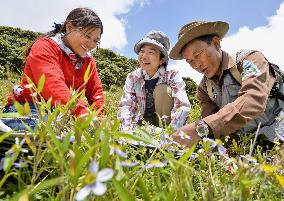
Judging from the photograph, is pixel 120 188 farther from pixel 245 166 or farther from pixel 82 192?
pixel 245 166

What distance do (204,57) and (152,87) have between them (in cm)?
118

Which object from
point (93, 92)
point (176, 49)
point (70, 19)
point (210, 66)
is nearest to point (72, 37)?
point (70, 19)

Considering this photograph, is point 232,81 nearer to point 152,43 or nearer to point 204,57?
point 204,57

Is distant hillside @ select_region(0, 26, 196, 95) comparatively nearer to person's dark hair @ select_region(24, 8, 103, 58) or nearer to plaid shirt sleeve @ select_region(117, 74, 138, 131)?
plaid shirt sleeve @ select_region(117, 74, 138, 131)

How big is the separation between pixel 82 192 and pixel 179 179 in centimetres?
34

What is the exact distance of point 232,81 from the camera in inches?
116

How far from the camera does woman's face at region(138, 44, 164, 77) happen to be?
13.2 ft

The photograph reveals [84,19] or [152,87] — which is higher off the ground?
[84,19]

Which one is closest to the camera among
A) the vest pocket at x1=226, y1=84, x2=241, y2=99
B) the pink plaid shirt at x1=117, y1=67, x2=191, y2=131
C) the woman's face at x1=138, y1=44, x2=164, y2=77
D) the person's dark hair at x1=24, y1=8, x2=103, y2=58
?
the vest pocket at x1=226, y1=84, x2=241, y2=99

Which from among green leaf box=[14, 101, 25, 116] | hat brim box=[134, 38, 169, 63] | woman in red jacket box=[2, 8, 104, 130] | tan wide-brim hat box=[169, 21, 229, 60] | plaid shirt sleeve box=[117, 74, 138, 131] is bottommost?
plaid shirt sleeve box=[117, 74, 138, 131]

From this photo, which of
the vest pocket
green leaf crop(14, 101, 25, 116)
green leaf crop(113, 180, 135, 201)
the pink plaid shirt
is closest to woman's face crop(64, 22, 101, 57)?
the pink plaid shirt

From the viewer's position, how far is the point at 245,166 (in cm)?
79

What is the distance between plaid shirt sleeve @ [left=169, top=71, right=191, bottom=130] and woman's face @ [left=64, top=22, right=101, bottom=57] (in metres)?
0.95

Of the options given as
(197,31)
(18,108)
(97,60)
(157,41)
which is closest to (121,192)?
(18,108)
